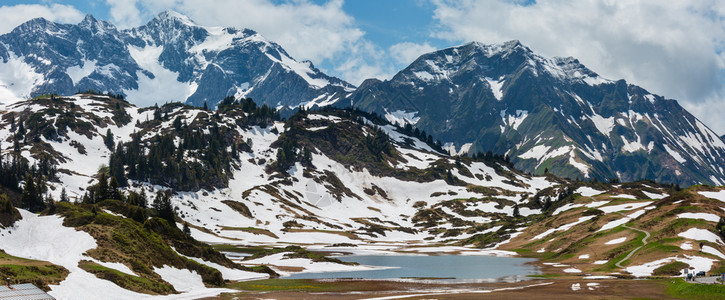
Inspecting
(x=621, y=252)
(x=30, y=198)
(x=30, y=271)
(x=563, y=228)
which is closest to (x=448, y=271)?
(x=621, y=252)

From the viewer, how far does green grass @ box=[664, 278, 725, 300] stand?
2199 inches

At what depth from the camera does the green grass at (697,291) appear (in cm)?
5584

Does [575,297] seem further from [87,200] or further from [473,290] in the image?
[87,200]

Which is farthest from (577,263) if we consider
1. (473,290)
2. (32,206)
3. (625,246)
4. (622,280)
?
(32,206)

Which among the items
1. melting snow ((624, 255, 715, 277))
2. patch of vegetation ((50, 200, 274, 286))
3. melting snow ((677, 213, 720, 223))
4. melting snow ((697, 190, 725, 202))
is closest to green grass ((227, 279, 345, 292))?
patch of vegetation ((50, 200, 274, 286))

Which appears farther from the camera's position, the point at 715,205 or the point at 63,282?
the point at 715,205

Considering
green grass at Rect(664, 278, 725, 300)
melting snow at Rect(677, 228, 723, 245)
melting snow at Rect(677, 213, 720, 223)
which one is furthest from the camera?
melting snow at Rect(677, 213, 720, 223)

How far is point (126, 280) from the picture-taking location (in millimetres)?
58750

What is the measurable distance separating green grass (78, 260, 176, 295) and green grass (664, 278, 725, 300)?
5303cm

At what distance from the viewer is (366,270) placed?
4496 inches

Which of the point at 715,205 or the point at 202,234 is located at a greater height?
the point at 202,234

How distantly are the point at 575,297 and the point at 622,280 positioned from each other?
1941 centimetres

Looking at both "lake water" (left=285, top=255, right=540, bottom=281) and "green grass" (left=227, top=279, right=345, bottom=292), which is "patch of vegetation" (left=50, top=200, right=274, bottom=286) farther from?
"lake water" (left=285, top=255, right=540, bottom=281)

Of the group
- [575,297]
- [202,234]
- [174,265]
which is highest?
[202,234]
